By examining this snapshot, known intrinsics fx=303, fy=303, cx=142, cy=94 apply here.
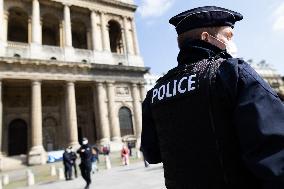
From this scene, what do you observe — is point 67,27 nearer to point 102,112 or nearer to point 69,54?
point 69,54

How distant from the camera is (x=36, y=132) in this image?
85.3ft

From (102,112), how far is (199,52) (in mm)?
28133

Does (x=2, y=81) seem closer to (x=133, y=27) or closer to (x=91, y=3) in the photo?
(x=91, y=3)

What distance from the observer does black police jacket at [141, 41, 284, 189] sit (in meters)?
1.30

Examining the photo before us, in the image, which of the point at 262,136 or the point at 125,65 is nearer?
the point at 262,136

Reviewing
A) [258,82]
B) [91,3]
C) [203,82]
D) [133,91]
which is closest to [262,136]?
[258,82]

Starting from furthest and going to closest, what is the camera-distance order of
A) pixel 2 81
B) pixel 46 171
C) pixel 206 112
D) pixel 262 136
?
pixel 2 81, pixel 46 171, pixel 206 112, pixel 262 136

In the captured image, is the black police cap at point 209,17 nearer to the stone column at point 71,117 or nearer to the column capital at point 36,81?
the stone column at point 71,117

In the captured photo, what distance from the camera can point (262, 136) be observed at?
130 cm

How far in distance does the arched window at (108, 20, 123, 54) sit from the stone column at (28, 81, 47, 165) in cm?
1165

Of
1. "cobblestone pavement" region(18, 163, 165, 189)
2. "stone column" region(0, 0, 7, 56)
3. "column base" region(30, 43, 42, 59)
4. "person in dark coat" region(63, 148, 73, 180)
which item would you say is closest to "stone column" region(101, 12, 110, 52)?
"column base" region(30, 43, 42, 59)

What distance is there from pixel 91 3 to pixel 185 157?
33.6 meters

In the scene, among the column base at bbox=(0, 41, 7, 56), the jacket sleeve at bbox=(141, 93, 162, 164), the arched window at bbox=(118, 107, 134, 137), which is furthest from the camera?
the arched window at bbox=(118, 107, 134, 137)

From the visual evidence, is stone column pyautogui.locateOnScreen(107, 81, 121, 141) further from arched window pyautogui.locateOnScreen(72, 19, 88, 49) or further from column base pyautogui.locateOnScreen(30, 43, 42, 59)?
arched window pyautogui.locateOnScreen(72, 19, 88, 49)
